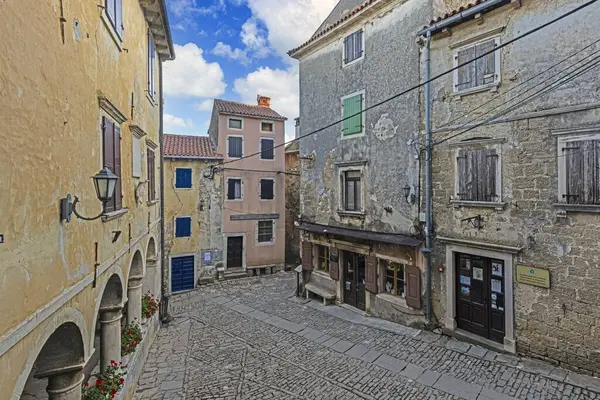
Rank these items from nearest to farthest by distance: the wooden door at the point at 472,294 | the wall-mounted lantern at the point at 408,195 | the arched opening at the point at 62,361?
the arched opening at the point at 62,361
the wooden door at the point at 472,294
the wall-mounted lantern at the point at 408,195

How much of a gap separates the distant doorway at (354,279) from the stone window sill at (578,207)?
7.10 meters

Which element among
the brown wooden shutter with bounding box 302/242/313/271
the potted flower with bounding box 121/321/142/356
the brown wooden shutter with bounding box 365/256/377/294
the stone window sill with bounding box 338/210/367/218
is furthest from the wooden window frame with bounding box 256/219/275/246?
the potted flower with bounding box 121/321/142/356

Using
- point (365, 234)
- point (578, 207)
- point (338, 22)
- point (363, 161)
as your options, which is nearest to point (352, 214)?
point (365, 234)

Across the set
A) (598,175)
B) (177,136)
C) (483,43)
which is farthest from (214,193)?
(598,175)

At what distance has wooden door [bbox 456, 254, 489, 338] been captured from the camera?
9.95m

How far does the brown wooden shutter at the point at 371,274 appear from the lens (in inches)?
508

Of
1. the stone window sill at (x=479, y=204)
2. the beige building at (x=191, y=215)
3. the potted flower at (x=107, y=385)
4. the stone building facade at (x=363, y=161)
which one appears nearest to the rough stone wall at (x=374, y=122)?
the stone building facade at (x=363, y=161)

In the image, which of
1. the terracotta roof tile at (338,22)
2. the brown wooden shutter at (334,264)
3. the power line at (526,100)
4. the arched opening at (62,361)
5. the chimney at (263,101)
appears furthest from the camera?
the chimney at (263,101)

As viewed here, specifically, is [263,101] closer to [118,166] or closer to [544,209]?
[118,166]

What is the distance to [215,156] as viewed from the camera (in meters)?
20.5

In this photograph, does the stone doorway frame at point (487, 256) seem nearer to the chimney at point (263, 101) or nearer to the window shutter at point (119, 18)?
the window shutter at point (119, 18)

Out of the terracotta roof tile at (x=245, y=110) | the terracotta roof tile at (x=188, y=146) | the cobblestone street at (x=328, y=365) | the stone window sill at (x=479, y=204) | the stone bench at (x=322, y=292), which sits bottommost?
the cobblestone street at (x=328, y=365)

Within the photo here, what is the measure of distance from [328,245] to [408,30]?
906cm

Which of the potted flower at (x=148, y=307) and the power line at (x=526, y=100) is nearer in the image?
the power line at (x=526, y=100)
